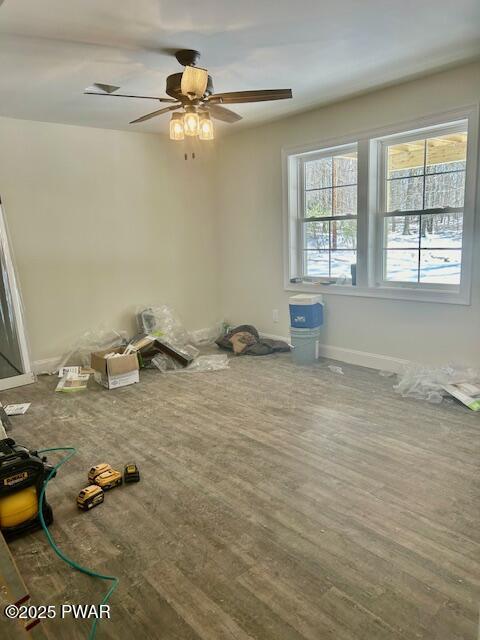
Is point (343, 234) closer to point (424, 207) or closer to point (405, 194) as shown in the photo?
point (405, 194)

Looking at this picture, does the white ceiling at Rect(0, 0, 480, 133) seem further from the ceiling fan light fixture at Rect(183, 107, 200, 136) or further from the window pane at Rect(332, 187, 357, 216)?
the window pane at Rect(332, 187, 357, 216)

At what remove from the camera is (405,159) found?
400 centimetres

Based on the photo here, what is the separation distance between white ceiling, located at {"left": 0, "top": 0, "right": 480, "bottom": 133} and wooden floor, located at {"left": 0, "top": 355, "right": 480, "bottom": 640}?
8.38 ft

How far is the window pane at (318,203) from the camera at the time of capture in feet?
15.3

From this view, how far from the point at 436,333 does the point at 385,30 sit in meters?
2.38

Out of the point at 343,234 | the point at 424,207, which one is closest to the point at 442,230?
the point at 424,207

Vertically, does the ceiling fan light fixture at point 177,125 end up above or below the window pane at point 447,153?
above

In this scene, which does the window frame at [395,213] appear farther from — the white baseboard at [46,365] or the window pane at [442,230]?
the white baseboard at [46,365]

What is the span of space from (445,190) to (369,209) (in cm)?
69

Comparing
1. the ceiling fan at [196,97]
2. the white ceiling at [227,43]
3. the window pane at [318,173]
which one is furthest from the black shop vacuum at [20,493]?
the window pane at [318,173]

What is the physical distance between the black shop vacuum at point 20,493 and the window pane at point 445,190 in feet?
11.8

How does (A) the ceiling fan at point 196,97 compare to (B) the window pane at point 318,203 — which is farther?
(B) the window pane at point 318,203

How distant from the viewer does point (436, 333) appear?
3883 mm

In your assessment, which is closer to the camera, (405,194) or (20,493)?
(20,493)
